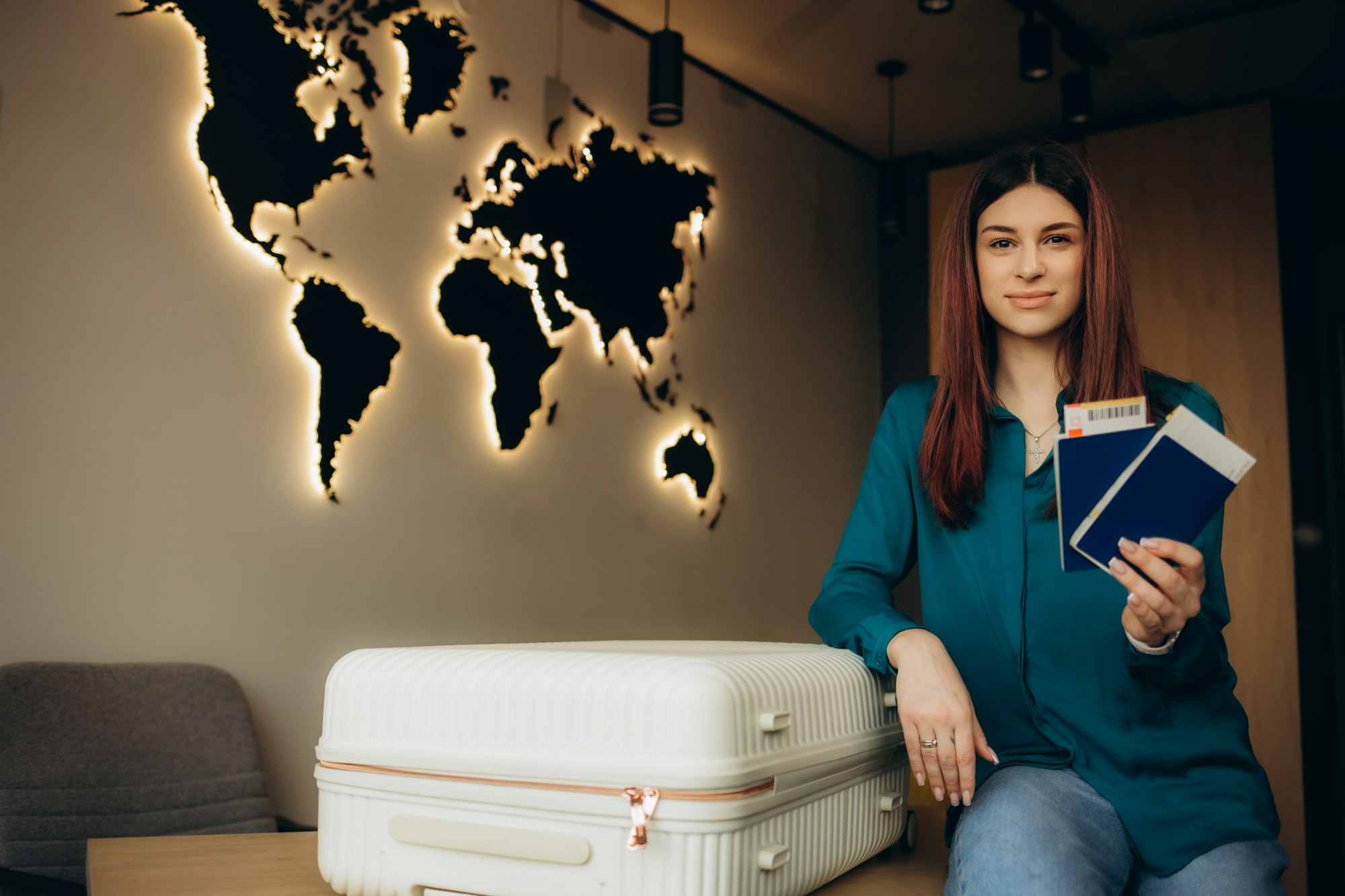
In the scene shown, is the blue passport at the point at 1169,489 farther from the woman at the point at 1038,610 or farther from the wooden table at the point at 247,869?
the wooden table at the point at 247,869

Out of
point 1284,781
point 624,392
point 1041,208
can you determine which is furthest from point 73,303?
point 1284,781

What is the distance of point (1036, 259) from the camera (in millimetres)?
1096

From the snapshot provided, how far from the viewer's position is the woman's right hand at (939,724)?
0.90 metres

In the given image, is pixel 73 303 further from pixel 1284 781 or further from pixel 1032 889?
pixel 1284 781

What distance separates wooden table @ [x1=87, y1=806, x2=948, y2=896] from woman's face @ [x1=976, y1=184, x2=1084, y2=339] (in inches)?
22.5

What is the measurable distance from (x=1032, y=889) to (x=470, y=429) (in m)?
2.34

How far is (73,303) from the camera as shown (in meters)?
2.18

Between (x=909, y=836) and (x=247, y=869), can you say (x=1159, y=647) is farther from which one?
(x=247, y=869)

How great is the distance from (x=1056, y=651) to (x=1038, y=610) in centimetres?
4

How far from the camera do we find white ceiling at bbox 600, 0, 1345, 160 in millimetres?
3449

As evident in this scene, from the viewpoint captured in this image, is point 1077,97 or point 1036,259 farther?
point 1077,97

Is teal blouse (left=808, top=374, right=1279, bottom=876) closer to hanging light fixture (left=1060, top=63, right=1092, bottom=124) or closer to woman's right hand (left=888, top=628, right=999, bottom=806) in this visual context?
woman's right hand (left=888, top=628, right=999, bottom=806)

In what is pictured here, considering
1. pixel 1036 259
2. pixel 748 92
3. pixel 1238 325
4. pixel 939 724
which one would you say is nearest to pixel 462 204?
pixel 748 92

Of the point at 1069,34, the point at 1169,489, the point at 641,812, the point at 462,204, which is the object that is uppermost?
the point at 1069,34
